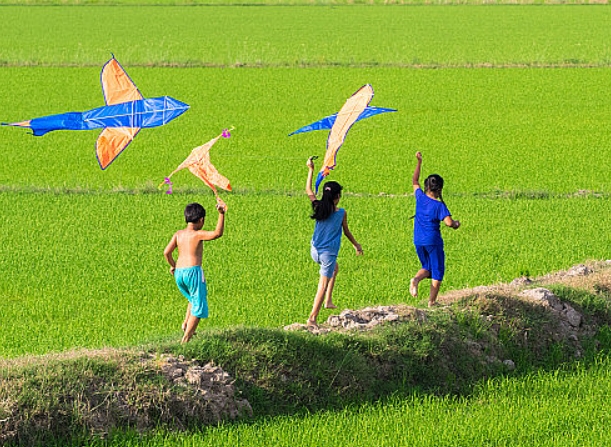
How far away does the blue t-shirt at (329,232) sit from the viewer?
8883 millimetres

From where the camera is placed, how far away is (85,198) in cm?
1694

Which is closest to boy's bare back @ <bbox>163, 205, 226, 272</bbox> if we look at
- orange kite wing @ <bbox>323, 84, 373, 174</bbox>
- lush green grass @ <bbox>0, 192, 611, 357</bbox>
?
orange kite wing @ <bbox>323, 84, 373, 174</bbox>

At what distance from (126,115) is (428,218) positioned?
109 inches

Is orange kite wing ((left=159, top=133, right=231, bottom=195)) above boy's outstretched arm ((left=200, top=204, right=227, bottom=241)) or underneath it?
above

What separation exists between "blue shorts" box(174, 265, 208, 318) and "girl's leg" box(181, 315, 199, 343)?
0.14 meters

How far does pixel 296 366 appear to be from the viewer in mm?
8312

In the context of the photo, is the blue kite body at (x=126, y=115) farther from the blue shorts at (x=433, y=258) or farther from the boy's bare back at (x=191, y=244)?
the blue shorts at (x=433, y=258)

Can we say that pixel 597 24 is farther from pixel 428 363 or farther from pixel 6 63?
pixel 428 363

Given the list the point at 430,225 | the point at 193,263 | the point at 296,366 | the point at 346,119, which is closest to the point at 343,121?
the point at 346,119

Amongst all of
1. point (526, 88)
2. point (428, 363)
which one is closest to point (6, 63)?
point (526, 88)

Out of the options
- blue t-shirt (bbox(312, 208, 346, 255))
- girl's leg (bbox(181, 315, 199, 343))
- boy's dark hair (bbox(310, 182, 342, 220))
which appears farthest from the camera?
blue t-shirt (bbox(312, 208, 346, 255))

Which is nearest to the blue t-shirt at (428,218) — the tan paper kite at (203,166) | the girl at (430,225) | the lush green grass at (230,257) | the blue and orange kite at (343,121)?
the girl at (430,225)

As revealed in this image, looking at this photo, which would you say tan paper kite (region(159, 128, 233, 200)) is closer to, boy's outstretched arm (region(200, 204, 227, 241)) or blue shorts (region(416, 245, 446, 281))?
boy's outstretched arm (region(200, 204, 227, 241))

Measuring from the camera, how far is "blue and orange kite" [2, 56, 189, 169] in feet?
24.8
